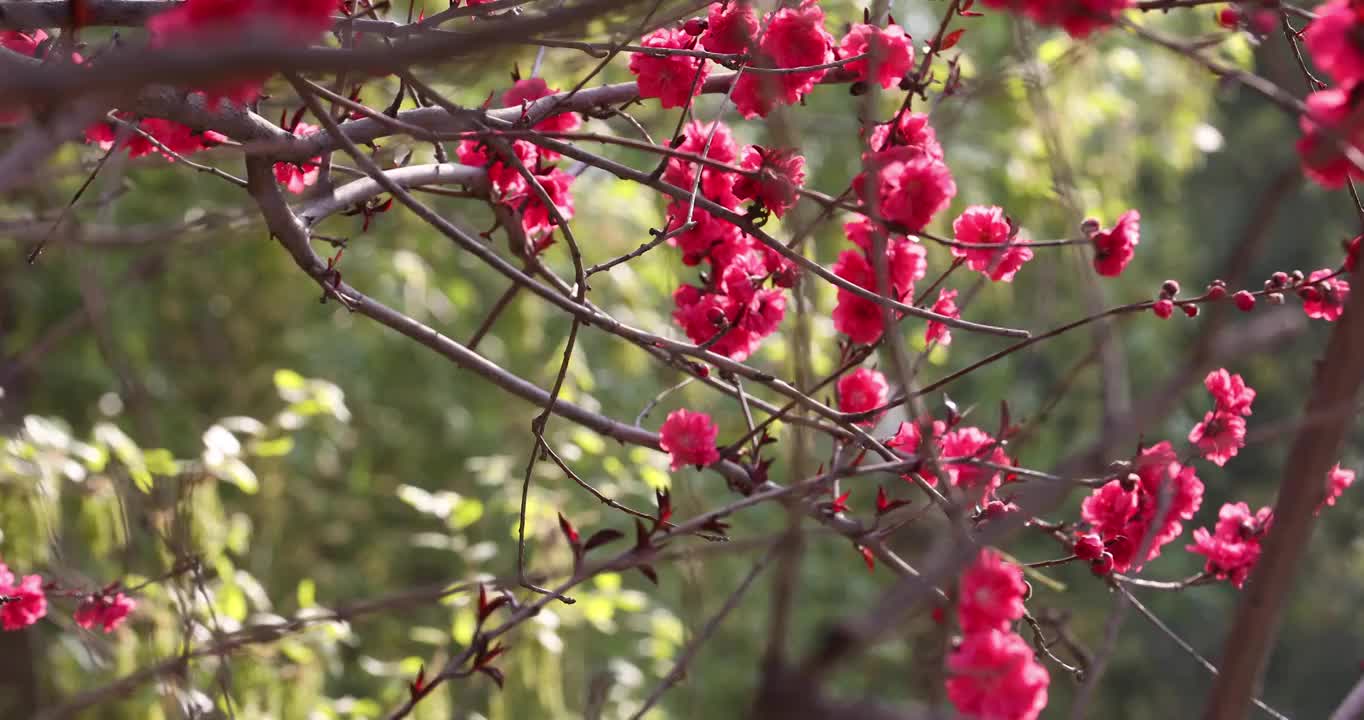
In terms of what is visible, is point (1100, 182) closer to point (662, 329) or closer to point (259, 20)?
point (662, 329)

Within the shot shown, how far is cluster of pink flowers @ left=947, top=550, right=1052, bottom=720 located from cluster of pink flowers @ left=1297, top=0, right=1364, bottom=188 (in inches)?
12.5

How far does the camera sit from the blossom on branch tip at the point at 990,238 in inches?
55.5

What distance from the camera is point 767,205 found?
1.30 m

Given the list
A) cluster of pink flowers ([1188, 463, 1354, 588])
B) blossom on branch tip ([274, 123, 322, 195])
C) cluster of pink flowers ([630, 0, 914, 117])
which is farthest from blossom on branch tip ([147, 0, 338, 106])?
cluster of pink flowers ([1188, 463, 1354, 588])

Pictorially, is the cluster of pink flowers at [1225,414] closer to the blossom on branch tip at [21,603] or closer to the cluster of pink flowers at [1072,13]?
the cluster of pink flowers at [1072,13]

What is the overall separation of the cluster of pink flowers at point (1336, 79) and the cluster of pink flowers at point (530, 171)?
0.90m

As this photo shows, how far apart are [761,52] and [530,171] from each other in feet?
1.34

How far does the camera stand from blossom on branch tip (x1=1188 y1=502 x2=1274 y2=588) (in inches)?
60.0

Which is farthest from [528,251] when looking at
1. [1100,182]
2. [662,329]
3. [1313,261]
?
[1313,261]

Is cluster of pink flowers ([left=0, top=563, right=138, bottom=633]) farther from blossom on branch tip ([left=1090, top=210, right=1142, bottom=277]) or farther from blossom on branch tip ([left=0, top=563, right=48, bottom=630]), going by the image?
blossom on branch tip ([left=1090, top=210, right=1142, bottom=277])

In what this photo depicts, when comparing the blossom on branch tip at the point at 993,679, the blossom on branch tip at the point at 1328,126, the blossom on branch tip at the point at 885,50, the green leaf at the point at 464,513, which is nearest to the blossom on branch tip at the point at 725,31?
the blossom on branch tip at the point at 885,50

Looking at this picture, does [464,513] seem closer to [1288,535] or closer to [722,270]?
[722,270]

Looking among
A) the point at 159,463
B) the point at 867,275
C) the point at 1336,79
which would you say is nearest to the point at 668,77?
the point at 867,275

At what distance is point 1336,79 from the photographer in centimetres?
86
